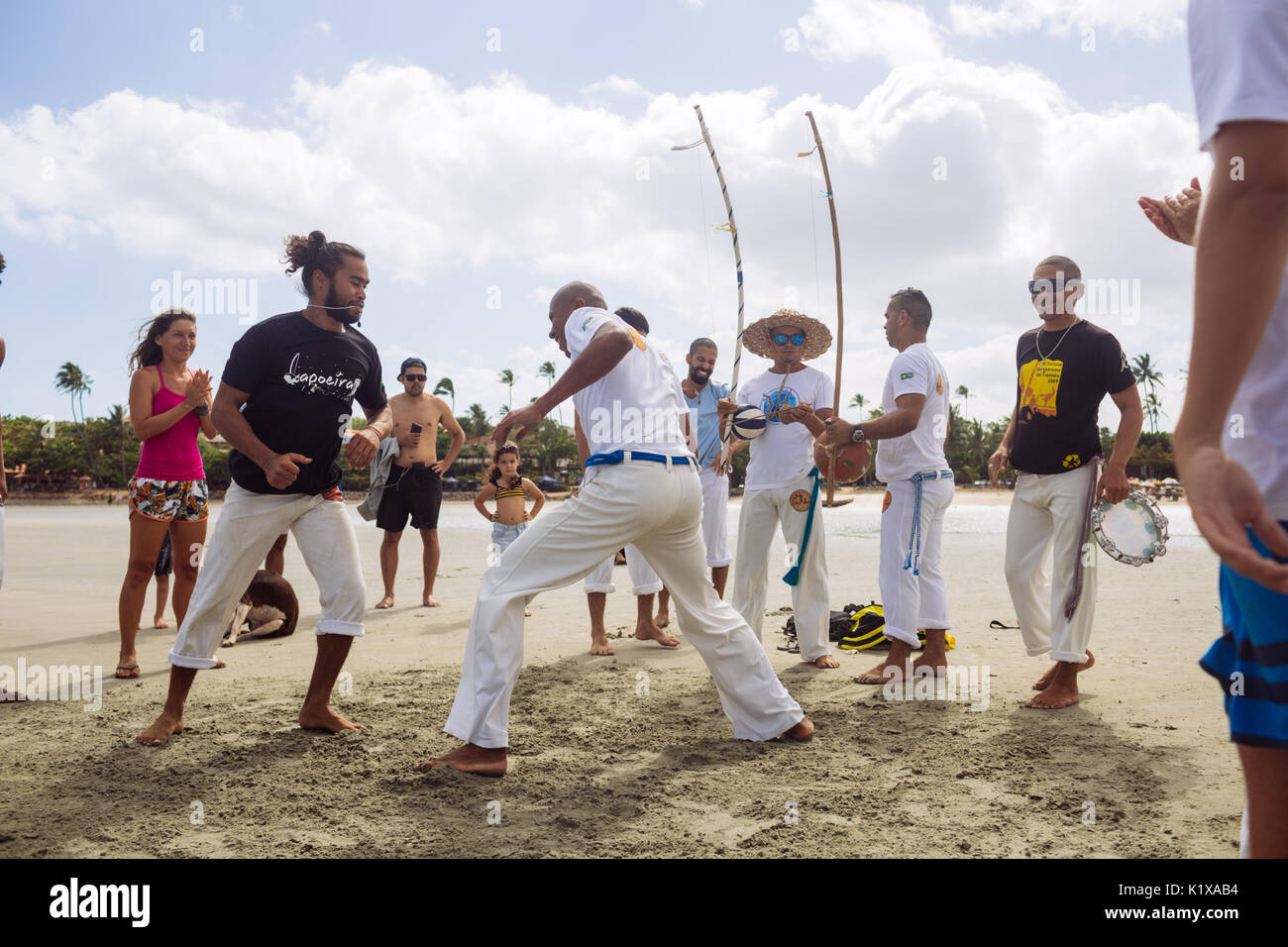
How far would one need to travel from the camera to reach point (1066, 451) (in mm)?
4828

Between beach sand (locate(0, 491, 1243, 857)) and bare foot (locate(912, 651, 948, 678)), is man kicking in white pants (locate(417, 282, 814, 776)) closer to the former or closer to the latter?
beach sand (locate(0, 491, 1243, 857))

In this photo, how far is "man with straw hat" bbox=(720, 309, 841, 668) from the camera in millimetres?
6078

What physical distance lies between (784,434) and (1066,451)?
199 cm

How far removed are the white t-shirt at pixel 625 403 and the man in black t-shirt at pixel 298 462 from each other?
3.76 ft

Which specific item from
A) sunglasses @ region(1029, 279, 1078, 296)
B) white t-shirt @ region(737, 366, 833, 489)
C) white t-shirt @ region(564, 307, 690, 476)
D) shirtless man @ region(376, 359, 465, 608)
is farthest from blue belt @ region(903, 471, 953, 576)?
shirtless man @ region(376, 359, 465, 608)

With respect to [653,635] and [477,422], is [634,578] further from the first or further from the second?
[477,422]

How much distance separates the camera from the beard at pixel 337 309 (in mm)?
4395

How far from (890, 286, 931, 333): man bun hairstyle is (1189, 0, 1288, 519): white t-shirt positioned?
4659 millimetres

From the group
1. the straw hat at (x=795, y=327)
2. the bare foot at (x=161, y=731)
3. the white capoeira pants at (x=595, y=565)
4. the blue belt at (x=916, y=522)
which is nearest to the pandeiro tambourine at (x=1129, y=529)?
the blue belt at (x=916, y=522)

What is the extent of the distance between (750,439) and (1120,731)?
3099mm
